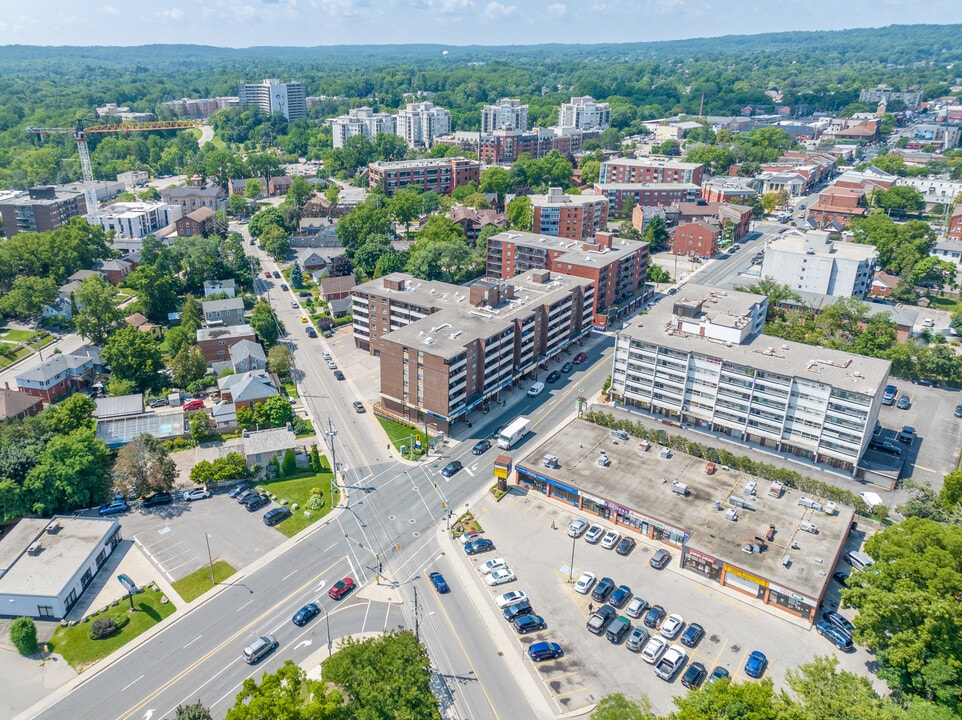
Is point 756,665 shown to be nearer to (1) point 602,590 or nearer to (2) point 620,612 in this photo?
(2) point 620,612

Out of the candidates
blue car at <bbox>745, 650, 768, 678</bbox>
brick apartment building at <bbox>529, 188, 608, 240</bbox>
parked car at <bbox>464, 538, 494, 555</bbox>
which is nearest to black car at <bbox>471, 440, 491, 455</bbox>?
parked car at <bbox>464, 538, 494, 555</bbox>

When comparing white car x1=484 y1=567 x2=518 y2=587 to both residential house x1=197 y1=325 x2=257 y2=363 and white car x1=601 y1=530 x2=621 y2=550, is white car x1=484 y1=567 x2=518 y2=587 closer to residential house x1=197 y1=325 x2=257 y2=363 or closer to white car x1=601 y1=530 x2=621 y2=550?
white car x1=601 y1=530 x2=621 y2=550

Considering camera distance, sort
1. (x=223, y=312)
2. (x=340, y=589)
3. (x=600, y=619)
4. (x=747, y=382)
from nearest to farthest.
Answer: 1. (x=600, y=619)
2. (x=340, y=589)
3. (x=747, y=382)
4. (x=223, y=312)

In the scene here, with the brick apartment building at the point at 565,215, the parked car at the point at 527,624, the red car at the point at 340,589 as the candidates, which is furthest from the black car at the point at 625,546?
the brick apartment building at the point at 565,215

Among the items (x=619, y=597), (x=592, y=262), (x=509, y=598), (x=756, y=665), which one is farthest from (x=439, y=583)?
(x=592, y=262)

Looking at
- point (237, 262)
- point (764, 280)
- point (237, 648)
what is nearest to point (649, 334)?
point (764, 280)

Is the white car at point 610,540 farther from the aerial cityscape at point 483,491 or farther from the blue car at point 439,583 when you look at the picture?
the blue car at point 439,583
